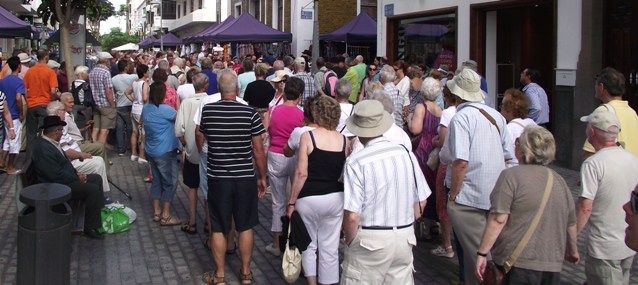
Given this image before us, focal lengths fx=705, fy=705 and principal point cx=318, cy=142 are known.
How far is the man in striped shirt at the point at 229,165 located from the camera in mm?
5770

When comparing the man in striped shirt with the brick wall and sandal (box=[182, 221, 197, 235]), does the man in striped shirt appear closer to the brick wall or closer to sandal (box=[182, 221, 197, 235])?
sandal (box=[182, 221, 197, 235])

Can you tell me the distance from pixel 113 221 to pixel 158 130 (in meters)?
1.14

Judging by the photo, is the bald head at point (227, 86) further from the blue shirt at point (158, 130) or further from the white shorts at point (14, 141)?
the white shorts at point (14, 141)

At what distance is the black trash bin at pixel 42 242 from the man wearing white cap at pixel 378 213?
2.13 metres

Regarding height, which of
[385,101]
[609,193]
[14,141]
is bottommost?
[609,193]

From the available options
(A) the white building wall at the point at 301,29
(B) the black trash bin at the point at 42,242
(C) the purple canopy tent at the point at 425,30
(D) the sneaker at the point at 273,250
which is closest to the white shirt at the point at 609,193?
(D) the sneaker at the point at 273,250

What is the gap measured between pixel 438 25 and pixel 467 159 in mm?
10907

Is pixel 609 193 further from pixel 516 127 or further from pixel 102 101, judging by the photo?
pixel 102 101

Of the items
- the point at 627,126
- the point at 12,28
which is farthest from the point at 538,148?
the point at 12,28

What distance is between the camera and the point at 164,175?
8.13 m

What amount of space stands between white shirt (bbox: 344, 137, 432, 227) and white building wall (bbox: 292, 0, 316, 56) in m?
21.4

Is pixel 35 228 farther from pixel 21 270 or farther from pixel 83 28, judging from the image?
pixel 83 28

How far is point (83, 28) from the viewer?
1909 centimetres

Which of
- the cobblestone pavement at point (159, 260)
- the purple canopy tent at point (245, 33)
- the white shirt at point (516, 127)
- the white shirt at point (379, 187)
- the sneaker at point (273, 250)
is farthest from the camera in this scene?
the purple canopy tent at point (245, 33)
